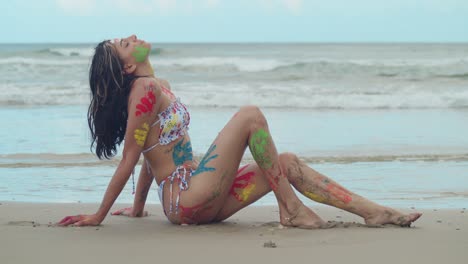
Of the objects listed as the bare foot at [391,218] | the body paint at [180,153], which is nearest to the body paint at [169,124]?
the body paint at [180,153]

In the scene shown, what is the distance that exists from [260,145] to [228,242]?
669 mm

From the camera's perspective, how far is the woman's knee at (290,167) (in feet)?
15.4

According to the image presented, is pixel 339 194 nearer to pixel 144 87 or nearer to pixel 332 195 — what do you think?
pixel 332 195

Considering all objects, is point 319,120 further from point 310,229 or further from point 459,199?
point 310,229

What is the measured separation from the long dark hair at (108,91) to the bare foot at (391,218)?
1738 millimetres

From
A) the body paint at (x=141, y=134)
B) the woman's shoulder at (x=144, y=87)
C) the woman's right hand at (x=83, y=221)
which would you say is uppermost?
the woman's shoulder at (x=144, y=87)

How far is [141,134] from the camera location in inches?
181

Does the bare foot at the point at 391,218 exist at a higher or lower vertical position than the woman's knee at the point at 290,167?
lower

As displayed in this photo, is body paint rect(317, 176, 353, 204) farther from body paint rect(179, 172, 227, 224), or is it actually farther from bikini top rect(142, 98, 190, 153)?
bikini top rect(142, 98, 190, 153)

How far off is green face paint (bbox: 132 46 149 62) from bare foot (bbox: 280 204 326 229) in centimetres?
136

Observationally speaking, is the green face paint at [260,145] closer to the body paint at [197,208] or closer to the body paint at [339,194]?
the body paint at [197,208]

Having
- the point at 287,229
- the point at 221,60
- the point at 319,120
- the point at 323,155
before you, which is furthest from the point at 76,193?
the point at 221,60

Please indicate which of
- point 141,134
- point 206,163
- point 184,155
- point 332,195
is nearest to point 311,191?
point 332,195

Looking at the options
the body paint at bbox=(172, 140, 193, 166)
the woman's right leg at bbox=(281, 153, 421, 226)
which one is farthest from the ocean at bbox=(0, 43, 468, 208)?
the body paint at bbox=(172, 140, 193, 166)
